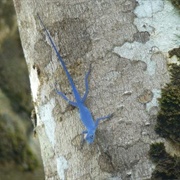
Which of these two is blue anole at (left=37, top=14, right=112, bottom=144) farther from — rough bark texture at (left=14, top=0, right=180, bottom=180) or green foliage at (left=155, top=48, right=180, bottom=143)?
green foliage at (left=155, top=48, right=180, bottom=143)

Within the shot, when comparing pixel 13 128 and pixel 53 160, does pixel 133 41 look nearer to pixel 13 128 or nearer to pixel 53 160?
pixel 53 160

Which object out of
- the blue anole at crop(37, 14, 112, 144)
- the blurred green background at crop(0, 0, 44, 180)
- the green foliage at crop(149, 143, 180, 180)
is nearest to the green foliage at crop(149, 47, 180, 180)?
the green foliage at crop(149, 143, 180, 180)

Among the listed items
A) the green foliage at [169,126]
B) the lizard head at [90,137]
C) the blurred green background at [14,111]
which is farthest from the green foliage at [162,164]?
the blurred green background at [14,111]

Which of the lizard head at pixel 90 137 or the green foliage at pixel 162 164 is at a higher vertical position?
the lizard head at pixel 90 137

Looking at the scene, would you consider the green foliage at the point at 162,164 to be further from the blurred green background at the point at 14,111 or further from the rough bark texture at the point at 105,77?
the blurred green background at the point at 14,111

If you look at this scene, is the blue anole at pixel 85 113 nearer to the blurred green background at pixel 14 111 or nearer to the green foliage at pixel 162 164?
the green foliage at pixel 162 164

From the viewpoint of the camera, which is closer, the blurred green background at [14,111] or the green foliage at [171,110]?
the green foliage at [171,110]
